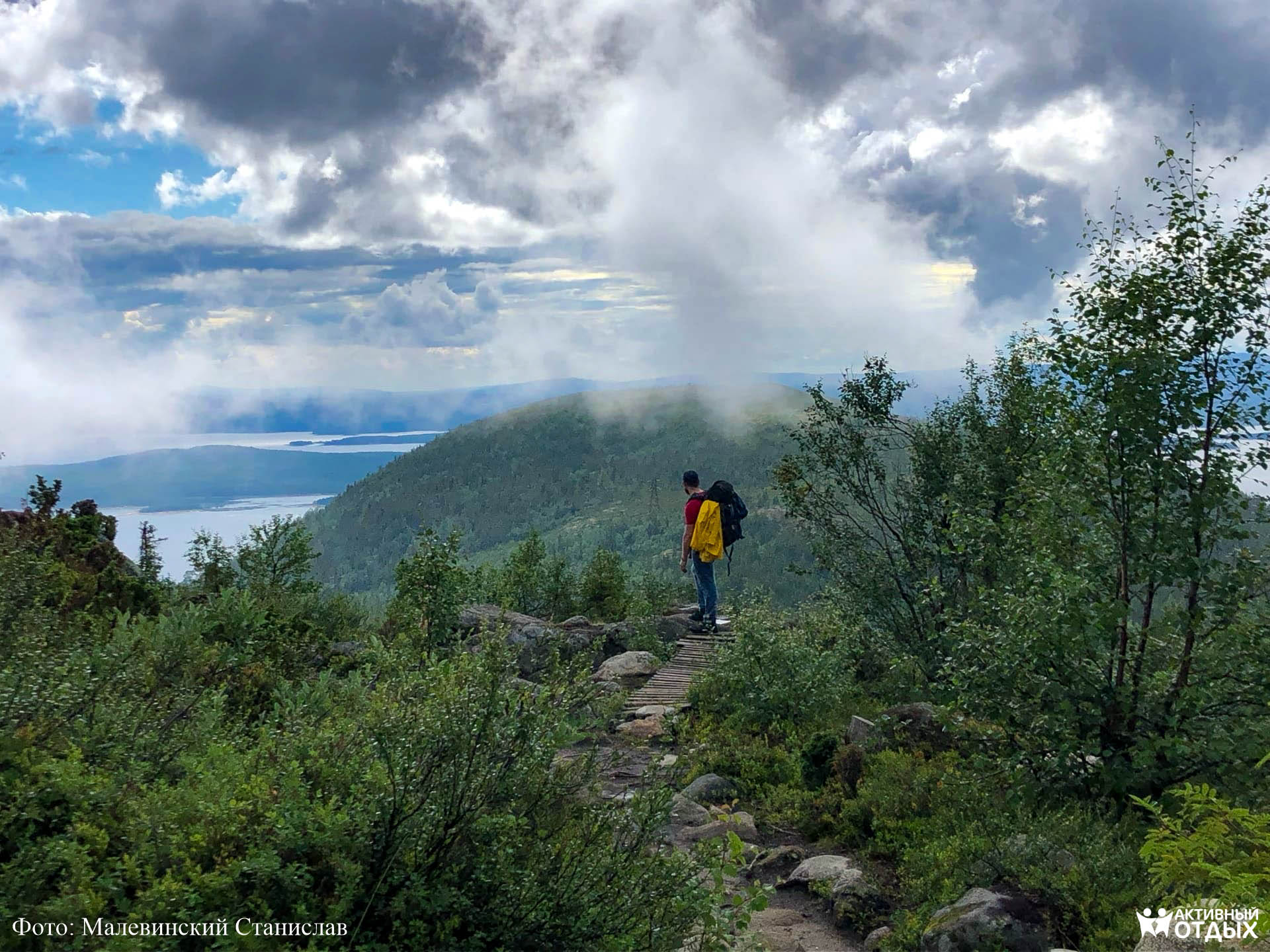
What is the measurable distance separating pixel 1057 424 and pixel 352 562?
499 ft

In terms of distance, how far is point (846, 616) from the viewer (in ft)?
39.5

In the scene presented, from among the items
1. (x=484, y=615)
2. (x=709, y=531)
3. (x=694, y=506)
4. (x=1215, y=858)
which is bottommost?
(x=484, y=615)

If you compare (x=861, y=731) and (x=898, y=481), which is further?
(x=898, y=481)

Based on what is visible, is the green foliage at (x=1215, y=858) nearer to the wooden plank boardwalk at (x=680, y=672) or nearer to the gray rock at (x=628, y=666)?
the wooden plank boardwalk at (x=680, y=672)

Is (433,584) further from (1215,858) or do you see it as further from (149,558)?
(1215,858)

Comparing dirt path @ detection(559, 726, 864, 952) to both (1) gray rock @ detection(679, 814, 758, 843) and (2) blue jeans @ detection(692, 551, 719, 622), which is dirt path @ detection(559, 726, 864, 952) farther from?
(2) blue jeans @ detection(692, 551, 719, 622)

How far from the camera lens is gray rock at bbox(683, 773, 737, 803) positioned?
8.70m

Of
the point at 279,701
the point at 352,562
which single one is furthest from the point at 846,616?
the point at 352,562

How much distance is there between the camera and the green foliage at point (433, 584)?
41.0ft

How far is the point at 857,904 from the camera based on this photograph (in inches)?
247

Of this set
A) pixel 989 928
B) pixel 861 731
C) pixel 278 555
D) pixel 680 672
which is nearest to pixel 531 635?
pixel 680 672

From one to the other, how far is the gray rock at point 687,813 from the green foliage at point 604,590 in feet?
33.6

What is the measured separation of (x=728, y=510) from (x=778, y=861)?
8045mm

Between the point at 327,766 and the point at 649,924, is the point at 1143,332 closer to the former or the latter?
the point at 649,924
